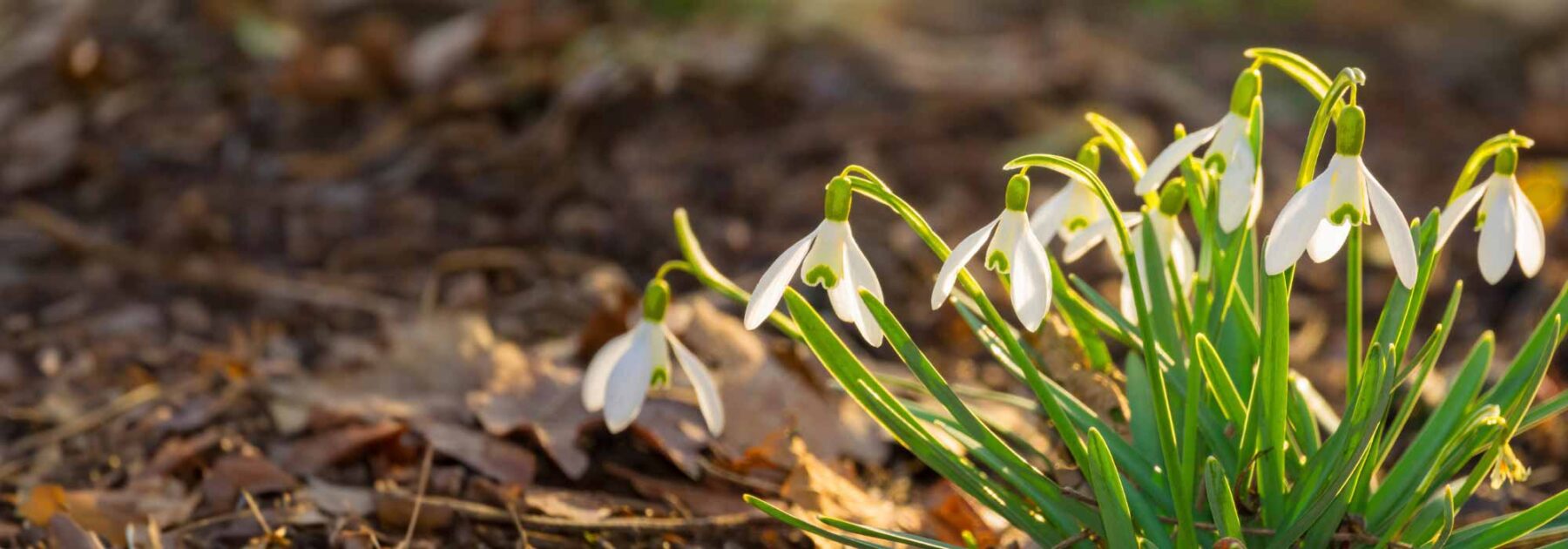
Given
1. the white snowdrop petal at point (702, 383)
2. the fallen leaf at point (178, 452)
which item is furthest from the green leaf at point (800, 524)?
the fallen leaf at point (178, 452)

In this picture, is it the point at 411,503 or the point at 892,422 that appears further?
the point at 411,503

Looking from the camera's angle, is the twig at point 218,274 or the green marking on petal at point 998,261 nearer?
the green marking on petal at point 998,261

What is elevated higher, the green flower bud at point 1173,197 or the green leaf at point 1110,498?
the green flower bud at point 1173,197

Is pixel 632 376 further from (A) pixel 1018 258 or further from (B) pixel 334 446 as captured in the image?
(B) pixel 334 446

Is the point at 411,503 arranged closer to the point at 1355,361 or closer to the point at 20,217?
the point at 1355,361

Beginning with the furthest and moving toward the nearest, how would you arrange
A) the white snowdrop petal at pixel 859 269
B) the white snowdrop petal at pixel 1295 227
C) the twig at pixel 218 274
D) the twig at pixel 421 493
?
the twig at pixel 218 274 → the twig at pixel 421 493 → the white snowdrop petal at pixel 859 269 → the white snowdrop petal at pixel 1295 227

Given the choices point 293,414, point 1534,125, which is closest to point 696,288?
point 293,414

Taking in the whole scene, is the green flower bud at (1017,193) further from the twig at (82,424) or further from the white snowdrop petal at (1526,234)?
the twig at (82,424)
